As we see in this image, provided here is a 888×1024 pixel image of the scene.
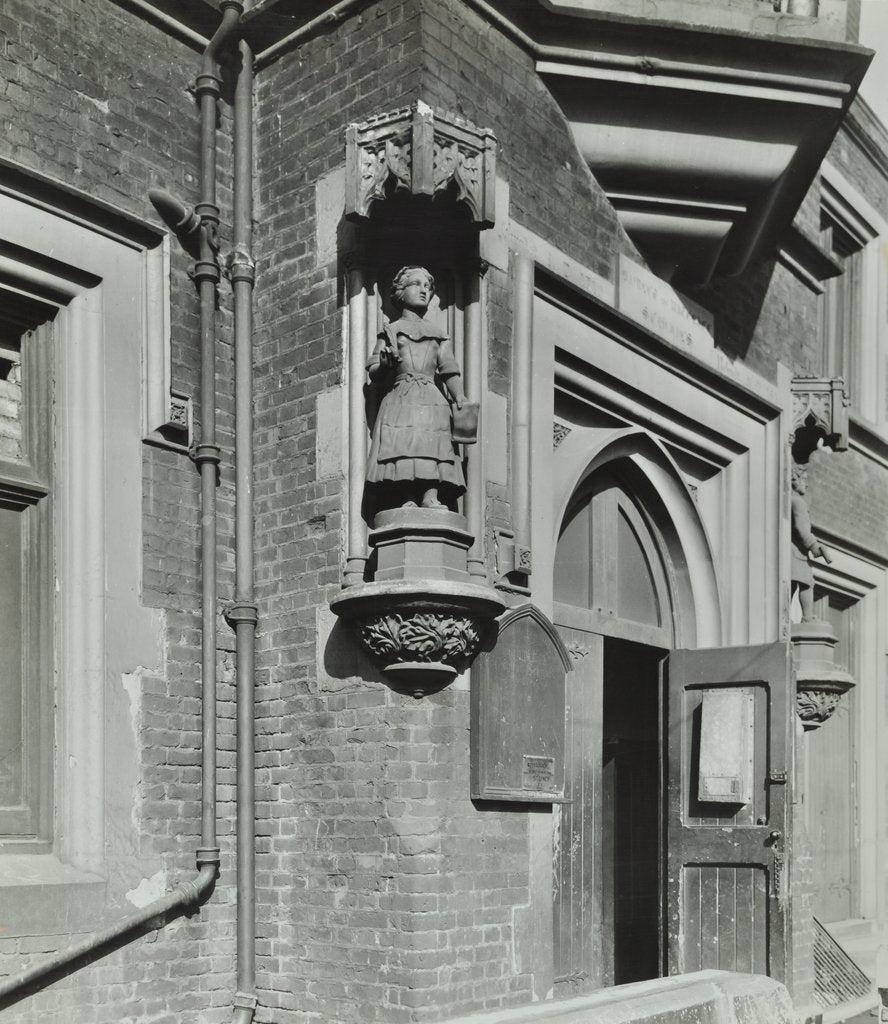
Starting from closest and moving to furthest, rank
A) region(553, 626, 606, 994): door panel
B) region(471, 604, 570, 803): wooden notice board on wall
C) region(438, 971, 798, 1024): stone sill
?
region(438, 971, 798, 1024): stone sill
region(471, 604, 570, 803): wooden notice board on wall
region(553, 626, 606, 994): door panel

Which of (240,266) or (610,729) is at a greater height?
(240,266)

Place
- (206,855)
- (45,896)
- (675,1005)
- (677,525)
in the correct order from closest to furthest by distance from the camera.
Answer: (675,1005) < (45,896) < (206,855) < (677,525)

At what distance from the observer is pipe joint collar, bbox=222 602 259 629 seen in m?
7.00

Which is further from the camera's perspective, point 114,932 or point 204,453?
point 204,453

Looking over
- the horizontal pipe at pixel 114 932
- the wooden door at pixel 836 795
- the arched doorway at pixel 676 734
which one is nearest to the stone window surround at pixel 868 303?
the wooden door at pixel 836 795

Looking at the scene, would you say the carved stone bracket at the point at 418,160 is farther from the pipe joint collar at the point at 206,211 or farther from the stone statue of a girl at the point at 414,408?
the pipe joint collar at the point at 206,211

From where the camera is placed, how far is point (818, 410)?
411 inches

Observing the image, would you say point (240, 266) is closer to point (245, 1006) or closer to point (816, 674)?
point (245, 1006)

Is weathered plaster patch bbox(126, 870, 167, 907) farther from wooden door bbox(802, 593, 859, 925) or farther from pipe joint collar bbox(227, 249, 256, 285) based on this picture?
wooden door bbox(802, 593, 859, 925)

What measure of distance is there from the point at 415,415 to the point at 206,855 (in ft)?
7.46

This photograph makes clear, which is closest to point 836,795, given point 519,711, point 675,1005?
point 519,711

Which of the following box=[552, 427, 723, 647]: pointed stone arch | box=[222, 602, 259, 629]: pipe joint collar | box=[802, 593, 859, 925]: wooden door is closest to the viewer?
box=[222, 602, 259, 629]: pipe joint collar

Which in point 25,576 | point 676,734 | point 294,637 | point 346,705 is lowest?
point 676,734

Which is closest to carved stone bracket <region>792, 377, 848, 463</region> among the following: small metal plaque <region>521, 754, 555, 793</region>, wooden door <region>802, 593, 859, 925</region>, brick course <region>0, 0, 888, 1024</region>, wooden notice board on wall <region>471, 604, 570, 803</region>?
wooden door <region>802, 593, 859, 925</region>
